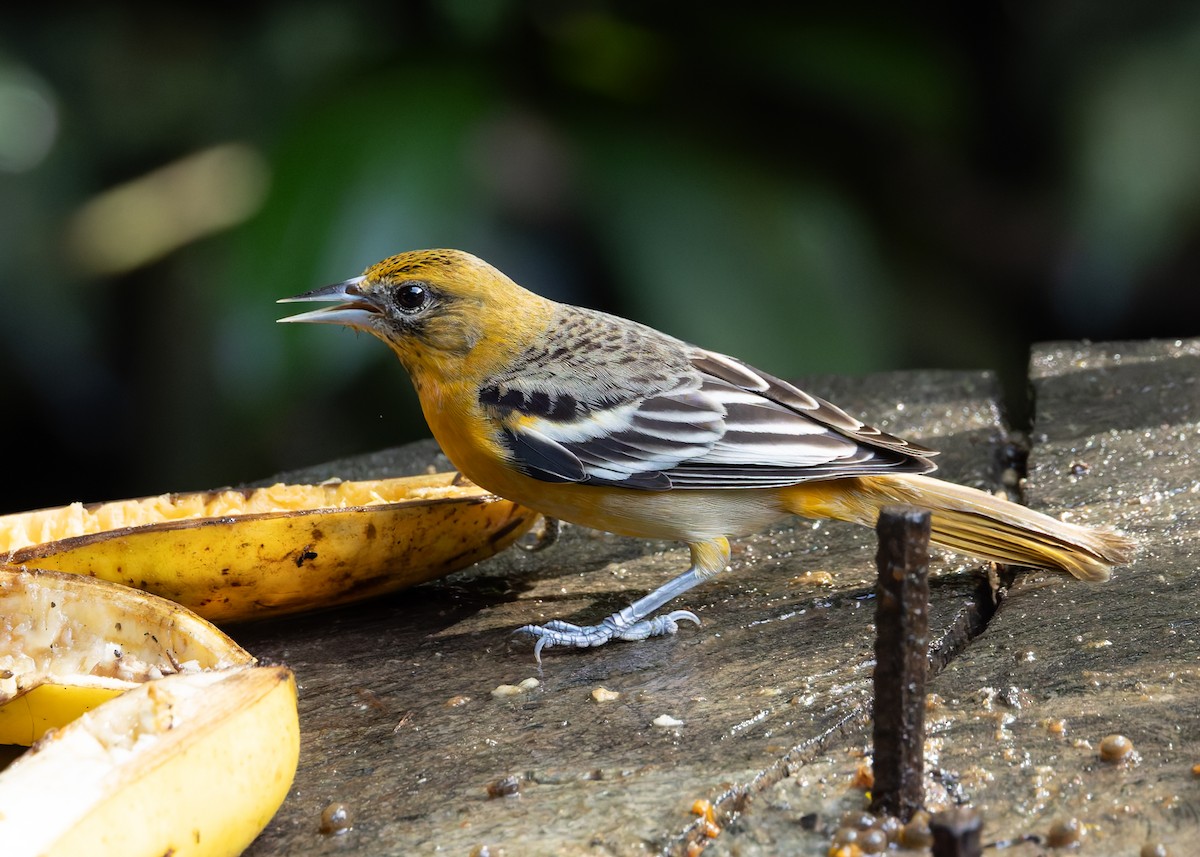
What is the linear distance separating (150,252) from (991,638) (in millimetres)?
4309

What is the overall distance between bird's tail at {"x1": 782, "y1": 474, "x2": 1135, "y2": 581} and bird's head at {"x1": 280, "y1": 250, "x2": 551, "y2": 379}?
96 centimetres

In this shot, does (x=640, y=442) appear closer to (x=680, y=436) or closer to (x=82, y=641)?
(x=680, y=436)

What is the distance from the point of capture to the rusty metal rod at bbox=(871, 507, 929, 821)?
2.01 meters

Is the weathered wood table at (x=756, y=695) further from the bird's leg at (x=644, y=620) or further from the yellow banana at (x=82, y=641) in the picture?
the yellow banana at (x=82, y=641)

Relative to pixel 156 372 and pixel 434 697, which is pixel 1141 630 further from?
pixel 156 372

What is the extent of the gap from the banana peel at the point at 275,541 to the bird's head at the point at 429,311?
1.27 feet

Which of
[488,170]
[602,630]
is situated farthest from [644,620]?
[488,170]

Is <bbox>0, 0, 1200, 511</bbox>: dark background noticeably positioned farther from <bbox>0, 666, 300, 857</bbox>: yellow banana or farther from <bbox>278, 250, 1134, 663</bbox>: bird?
<bbox>0, 666, 300, 857</bbox>: yellow banana

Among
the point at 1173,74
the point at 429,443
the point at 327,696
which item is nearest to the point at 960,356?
the point at 1173,74

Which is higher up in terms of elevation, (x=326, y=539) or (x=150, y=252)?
(x=150, y=252)

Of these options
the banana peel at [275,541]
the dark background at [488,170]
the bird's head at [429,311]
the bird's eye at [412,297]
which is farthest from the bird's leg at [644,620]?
the dark background at [488,170]

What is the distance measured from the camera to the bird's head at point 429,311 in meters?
3.66

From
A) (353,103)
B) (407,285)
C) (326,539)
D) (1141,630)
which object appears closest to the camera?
(1141,630)

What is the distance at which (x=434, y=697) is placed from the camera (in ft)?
9.75
